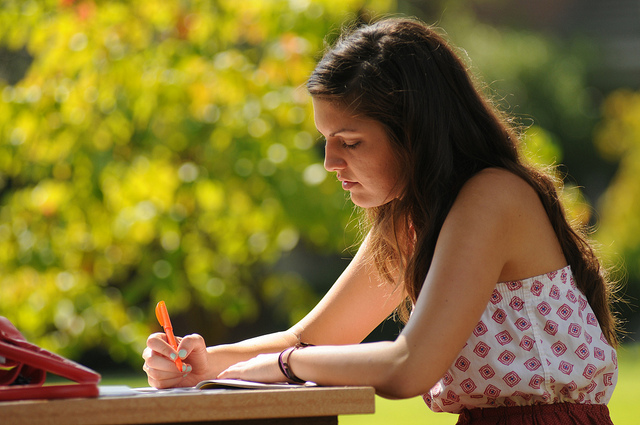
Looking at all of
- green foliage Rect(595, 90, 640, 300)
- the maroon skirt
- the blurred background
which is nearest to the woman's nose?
the maroon skirt

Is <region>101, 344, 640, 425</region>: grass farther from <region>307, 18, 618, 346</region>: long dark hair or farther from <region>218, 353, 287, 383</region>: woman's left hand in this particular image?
<region>218, 353, 287, 383</region>: woman's left hand

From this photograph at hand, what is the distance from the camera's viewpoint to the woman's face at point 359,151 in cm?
145

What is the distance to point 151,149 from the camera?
13.5ft

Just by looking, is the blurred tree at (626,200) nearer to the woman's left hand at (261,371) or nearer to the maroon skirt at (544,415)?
the maroon skirt at (544,415)

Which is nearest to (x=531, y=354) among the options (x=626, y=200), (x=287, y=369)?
(x=287, y=369)

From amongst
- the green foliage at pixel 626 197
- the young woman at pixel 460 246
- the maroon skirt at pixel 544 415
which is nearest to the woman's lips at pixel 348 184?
the young woman at pixel 460 246

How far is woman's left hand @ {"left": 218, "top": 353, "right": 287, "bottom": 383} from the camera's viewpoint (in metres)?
1.21

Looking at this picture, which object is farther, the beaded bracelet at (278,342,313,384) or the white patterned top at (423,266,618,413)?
the white patterned top at (423,266,618,413)

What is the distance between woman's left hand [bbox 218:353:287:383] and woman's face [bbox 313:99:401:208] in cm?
42

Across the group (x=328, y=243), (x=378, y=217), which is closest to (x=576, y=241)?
(x=378, y=217)

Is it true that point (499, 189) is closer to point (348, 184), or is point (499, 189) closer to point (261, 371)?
point (348, 184)

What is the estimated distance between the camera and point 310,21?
397 cm

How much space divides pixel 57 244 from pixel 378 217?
2906 millimetres

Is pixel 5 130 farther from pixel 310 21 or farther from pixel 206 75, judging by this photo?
pixel 310 21
